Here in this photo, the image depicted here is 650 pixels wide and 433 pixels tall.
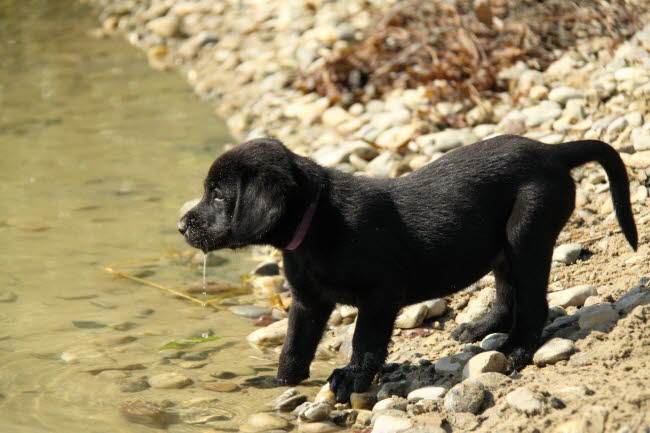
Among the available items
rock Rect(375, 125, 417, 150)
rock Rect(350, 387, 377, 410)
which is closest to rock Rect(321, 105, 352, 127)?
rock Rect(375, 125, 417, 150)

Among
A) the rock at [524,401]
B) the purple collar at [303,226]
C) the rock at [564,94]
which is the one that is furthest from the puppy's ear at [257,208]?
the rock at [564,94]

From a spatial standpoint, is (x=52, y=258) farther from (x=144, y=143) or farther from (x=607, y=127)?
(x=607, y=127)

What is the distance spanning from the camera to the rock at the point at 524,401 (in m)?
4.25

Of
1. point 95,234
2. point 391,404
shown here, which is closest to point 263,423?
point 391,404

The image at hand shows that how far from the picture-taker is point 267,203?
4.82 m

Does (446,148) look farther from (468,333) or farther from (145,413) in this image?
A: (145,413)

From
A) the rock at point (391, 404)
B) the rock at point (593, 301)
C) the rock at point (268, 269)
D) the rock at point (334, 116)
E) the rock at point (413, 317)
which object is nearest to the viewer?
the rock at point (391, 404)

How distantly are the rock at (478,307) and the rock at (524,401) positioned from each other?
1.36m

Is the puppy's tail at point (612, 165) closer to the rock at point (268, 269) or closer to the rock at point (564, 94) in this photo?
the rock at point (268, 269)

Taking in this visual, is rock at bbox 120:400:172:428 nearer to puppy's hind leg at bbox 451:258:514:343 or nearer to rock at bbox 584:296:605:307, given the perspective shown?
puppy's hind leg at bbox 451:258:514:343

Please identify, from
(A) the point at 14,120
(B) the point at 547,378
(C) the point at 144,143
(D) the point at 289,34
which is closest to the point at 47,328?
(B) the point at 547,378

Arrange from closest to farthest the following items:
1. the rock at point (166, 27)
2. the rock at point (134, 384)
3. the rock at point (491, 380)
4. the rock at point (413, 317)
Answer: the rock at point (491, 380) → the rock at point (134, 384) → the rock at point (413, 317) → the rock at point (166, 27)

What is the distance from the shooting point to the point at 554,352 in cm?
489

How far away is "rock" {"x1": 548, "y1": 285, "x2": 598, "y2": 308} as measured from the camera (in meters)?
5.54
